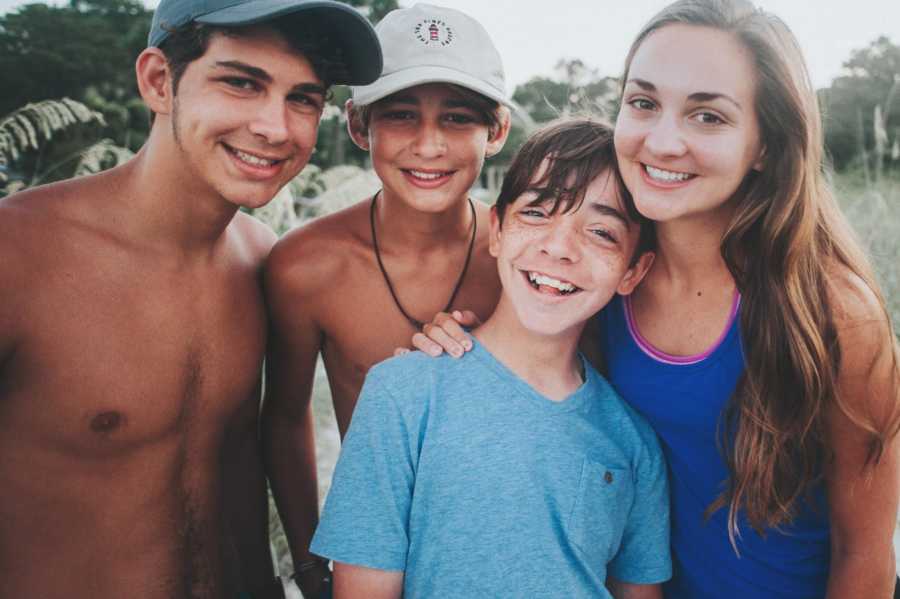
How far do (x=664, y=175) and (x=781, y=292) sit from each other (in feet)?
1.60

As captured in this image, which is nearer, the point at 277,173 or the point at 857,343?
the point at 857,343

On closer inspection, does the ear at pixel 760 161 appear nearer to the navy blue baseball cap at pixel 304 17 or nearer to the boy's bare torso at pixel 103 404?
the navy blue baseball cap at pixel 304 17

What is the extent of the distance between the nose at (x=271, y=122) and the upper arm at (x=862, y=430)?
1726 millimetres

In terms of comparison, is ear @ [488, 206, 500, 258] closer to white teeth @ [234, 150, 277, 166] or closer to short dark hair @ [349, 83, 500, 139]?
short dark hair @ [349, 83, 500, 139]

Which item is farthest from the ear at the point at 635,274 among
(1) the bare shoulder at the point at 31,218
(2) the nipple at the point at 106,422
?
(1) the bare shoulder at the point at 31,218

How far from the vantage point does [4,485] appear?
193 centimetres

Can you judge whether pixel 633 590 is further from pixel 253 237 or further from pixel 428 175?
pixel 253 237

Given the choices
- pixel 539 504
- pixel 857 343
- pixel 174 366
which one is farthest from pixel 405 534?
pixel 857 343

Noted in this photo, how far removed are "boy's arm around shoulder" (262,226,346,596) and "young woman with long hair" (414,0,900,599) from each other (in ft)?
2.51

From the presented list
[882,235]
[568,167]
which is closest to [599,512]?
[568,167]

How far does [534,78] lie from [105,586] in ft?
90.6

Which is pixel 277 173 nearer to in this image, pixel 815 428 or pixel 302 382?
pixel 302 382

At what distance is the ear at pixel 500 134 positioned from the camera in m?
2.80

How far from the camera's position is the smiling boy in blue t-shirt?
1.80m
